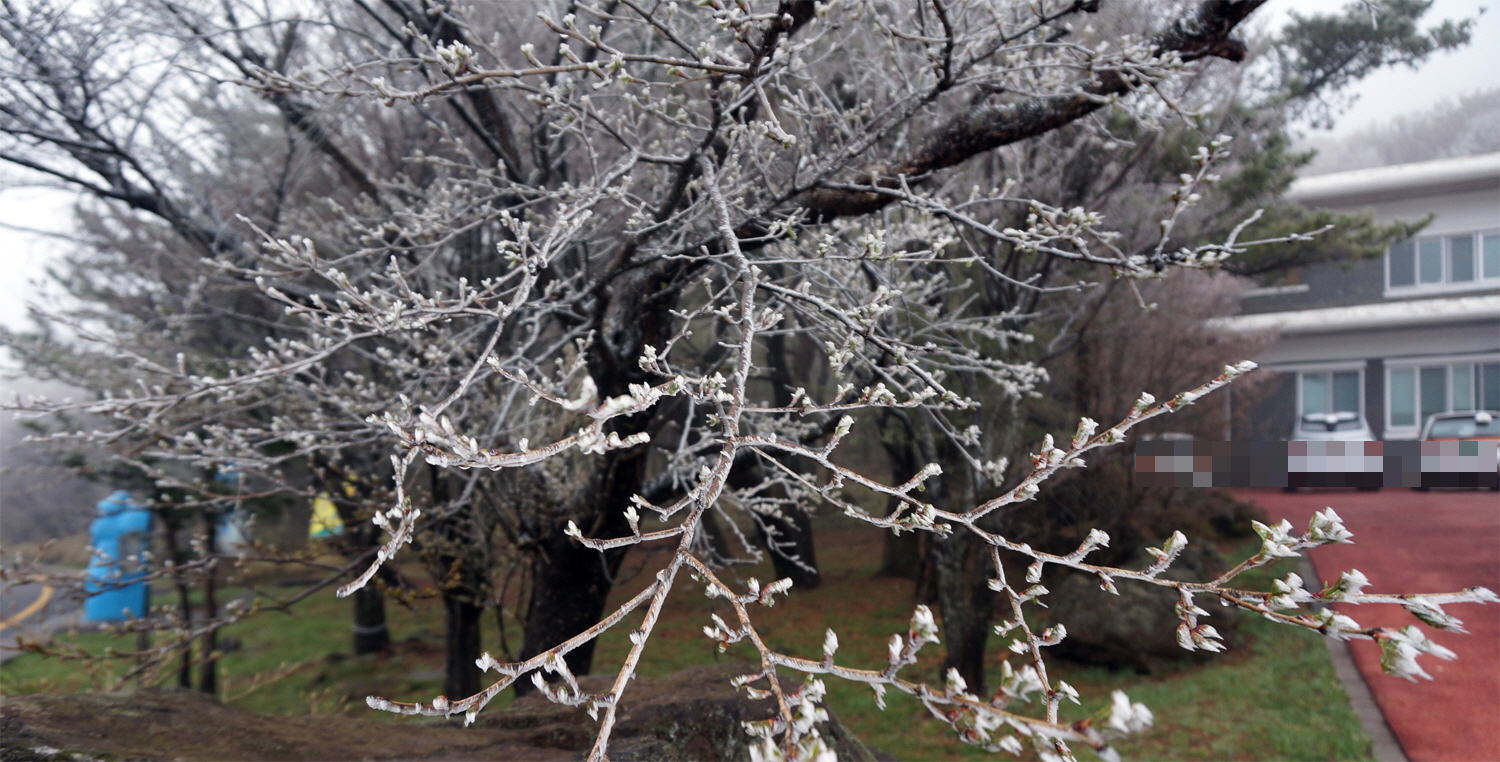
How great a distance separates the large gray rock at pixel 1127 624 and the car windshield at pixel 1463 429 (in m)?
2.20

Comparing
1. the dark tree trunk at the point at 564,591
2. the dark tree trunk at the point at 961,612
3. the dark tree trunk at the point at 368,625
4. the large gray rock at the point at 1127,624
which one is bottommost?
the dark tree trunk at the point at 368,625

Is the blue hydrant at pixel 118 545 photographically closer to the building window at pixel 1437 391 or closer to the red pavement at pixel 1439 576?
the red pavement at pixel 1439 576

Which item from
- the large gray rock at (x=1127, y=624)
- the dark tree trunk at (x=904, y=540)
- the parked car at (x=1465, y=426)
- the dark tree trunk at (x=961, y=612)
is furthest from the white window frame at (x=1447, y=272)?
the dark tree trunk at (x=961, y=612)

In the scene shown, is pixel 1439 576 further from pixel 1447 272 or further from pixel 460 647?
pixel 460 647

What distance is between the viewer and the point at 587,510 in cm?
404

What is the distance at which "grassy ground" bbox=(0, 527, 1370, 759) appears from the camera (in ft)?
16.8

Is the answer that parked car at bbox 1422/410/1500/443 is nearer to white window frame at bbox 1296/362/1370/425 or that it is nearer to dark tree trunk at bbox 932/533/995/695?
white window frame at bbox 1296/362/1370/425

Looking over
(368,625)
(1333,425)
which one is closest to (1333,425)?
(1333,425)

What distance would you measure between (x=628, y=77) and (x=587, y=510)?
2.59m

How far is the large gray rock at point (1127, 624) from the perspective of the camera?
672cm

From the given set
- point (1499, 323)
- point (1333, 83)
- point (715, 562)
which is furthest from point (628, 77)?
point (1333, 83)

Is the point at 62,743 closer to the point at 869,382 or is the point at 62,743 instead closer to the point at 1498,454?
the point at 869,382

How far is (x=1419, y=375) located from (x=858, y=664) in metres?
6.47

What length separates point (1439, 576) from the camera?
501 centimetres
